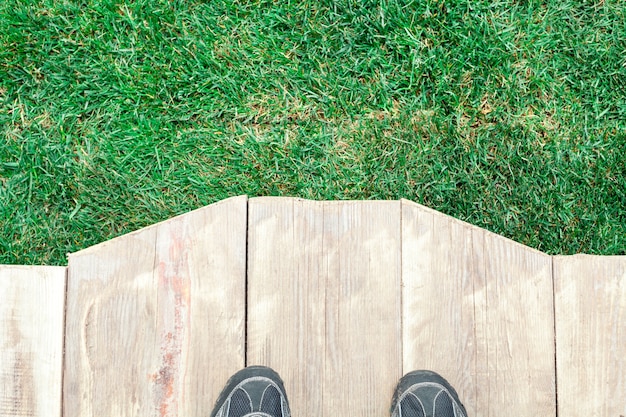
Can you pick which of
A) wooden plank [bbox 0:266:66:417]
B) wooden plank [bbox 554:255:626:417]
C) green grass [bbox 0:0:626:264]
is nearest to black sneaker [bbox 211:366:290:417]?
wooden plank [bbox 0:266:66:417]

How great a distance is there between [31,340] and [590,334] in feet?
5.50

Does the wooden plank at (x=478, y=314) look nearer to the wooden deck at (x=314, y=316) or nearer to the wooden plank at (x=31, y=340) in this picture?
the wooden deck at (x=314, y=316)

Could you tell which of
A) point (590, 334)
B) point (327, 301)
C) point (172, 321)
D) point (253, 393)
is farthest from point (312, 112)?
point (590, 334)

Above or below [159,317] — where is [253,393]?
below

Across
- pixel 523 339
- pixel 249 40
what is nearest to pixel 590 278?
pixel 523 339

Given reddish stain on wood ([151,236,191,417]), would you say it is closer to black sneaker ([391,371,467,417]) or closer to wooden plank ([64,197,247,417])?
wooden plank ([64,197,247,417])

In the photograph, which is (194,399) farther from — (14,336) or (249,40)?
(249,40)

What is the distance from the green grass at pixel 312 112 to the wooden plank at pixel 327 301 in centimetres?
38

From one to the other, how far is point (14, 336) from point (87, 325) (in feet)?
0.72

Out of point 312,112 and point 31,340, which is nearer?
point 31,340

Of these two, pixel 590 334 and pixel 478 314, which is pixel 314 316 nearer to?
pixel 478 314

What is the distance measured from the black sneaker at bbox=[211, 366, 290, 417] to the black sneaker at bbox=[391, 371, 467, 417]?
0.34 m

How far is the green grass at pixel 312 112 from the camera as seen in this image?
1.98 meters

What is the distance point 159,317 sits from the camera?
1575mm
